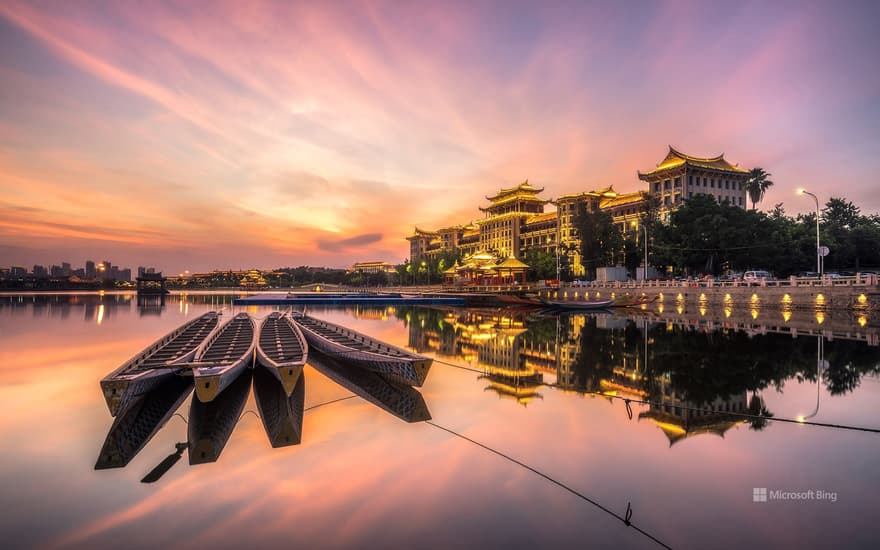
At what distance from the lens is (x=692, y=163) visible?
69.4 m

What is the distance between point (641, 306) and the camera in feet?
146

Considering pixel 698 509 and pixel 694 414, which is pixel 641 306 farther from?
pixel 698 509

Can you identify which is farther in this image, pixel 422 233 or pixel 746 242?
pixel 422 233

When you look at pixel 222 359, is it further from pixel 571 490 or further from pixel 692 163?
pixel 692 163

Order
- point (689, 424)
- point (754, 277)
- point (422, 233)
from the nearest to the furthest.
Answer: point (689, 424), point (754, 277), point (422, 233)

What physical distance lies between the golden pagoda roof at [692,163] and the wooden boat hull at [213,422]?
7556cm

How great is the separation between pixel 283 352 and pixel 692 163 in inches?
2950

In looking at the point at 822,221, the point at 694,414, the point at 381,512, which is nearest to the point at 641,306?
the point at 822,221

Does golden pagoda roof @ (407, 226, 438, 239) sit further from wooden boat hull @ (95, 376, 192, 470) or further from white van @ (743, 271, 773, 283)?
wooden boat hull @ (95, 376, 192, 470)

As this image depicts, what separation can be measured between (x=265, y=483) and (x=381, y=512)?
179 cm

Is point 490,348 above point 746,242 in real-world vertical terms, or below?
below

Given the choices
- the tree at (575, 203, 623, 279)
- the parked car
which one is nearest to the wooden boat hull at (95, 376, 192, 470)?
the parked car

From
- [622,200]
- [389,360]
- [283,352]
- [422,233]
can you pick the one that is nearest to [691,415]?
[389,360]

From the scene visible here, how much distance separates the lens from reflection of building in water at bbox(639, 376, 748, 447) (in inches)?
320
